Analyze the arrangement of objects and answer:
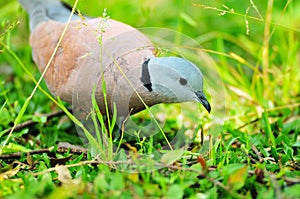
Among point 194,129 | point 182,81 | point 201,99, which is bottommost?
point 194,129

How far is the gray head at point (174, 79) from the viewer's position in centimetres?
326

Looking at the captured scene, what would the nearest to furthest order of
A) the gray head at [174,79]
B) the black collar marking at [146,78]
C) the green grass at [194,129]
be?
the green grass at [194,129], the gray head at [174,79], the black collar marking at [146,78]

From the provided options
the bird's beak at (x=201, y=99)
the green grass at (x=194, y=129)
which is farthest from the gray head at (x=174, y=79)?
the green grass at (x=194, y=129)

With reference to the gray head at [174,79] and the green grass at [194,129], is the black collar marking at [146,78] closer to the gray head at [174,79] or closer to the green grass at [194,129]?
the gray head at [174,79]

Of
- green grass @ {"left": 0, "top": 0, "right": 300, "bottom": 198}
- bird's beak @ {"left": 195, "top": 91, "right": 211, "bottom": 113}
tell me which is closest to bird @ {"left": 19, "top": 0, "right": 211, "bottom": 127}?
bird's beak @ {"left": 195, "top": 91, "right": 211, "bottom": 113}

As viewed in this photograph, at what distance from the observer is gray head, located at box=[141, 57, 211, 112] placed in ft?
10.7

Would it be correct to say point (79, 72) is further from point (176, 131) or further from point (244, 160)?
point (244, 160)

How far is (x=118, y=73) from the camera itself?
3.47 meters

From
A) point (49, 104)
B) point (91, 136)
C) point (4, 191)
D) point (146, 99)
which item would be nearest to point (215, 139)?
point (146, 99)

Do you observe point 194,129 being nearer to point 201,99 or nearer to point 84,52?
point 201,99

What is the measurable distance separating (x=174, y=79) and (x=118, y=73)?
385 millimetres

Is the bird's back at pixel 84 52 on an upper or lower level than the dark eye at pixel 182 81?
upper

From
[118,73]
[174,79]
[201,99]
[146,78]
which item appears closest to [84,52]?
[118,73]

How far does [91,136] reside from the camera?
297cm
